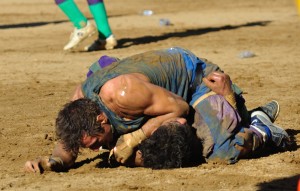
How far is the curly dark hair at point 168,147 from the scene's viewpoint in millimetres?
5785

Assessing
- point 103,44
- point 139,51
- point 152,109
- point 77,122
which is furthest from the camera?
point 103,44

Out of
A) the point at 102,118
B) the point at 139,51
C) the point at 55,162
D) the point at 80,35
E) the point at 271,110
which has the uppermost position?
the point at 102,118

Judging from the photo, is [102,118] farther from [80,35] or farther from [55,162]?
[80,35]

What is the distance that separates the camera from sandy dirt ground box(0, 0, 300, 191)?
18.9ft

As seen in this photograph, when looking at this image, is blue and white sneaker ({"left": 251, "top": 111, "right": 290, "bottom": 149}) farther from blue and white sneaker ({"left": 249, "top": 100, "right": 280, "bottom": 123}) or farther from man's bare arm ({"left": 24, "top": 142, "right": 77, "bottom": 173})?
man's bare arm ({"left": 24, "top": 142, "right": 77, "bottom": 173})

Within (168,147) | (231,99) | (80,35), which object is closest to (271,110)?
(231,99)

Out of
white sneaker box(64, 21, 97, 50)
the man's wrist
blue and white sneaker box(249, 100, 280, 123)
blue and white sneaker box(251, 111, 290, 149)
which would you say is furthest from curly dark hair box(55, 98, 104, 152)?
white sneaker box(64, 21, 97, 50)

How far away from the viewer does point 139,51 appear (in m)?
12.2

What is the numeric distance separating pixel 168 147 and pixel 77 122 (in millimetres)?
624

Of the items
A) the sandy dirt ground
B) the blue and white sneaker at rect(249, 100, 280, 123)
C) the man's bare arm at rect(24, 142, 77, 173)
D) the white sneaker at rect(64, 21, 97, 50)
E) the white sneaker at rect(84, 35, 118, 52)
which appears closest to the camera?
the sandy dirt ground

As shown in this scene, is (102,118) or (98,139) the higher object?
(102,118)

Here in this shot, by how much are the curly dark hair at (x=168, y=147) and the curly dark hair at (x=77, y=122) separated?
0.35 meters

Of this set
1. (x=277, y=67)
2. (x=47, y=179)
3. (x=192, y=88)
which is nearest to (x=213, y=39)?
(x=277, y=67)

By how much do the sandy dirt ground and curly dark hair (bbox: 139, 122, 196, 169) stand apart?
0.26ft
